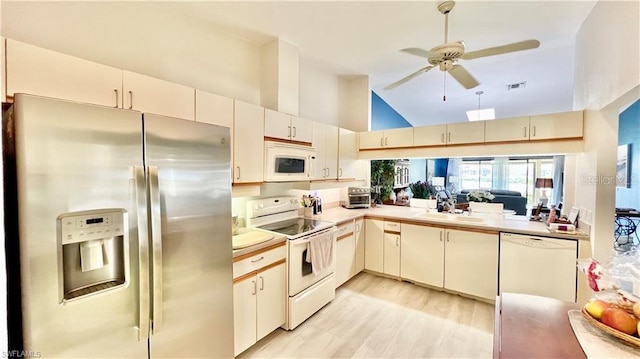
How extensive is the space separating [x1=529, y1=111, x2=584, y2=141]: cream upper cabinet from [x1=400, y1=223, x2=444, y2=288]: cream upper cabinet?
4.59 ft

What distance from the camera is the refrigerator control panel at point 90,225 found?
107cm

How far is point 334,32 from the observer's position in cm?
265

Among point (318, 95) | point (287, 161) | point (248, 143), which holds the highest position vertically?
point (318, 95)

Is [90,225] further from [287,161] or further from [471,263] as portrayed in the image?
[471,263]

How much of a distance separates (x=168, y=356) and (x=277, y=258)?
3.24ft

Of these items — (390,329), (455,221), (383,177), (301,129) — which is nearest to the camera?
(390,329)

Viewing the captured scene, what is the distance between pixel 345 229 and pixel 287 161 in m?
1.13

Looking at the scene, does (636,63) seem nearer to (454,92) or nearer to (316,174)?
(316,174)

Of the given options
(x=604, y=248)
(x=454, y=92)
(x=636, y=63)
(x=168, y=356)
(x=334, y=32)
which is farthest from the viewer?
(x=454, y=92)

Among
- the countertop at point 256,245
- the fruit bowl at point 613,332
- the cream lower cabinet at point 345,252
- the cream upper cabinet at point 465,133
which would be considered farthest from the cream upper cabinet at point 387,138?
the fruit bowl at point 613,332

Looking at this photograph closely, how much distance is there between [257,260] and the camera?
2049mm

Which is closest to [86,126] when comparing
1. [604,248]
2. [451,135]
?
[451,135]

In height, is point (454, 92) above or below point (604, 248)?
above

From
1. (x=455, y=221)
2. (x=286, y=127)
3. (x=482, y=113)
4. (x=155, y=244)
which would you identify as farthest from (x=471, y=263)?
(x=482, y=113)
